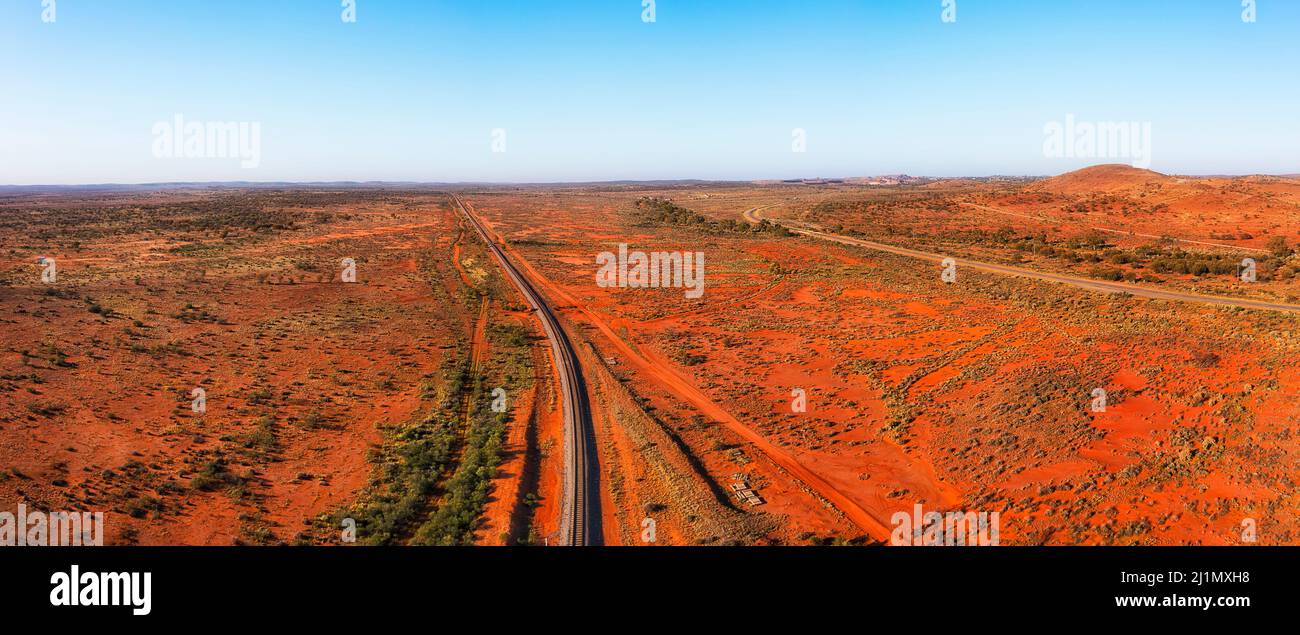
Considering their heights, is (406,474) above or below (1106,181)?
below

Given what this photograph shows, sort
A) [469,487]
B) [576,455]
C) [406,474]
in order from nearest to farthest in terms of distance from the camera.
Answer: [469,487] → [406,474] → [576,455]

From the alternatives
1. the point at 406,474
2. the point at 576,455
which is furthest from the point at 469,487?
the point at 576,455

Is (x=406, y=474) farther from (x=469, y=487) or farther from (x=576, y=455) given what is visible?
(x=576, y=455)

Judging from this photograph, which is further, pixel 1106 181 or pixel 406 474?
pixel 1106 181

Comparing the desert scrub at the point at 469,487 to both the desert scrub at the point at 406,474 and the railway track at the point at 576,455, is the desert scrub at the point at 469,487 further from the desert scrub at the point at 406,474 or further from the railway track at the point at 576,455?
the railway track at the point at 576,455

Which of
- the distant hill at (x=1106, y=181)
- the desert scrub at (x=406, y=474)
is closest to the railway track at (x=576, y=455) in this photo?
the desert scrub at (x=406, y=474)

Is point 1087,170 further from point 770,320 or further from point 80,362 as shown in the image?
point 80,362

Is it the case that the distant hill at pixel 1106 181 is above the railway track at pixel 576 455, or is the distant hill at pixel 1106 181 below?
above

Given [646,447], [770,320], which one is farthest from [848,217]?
[646,447]
